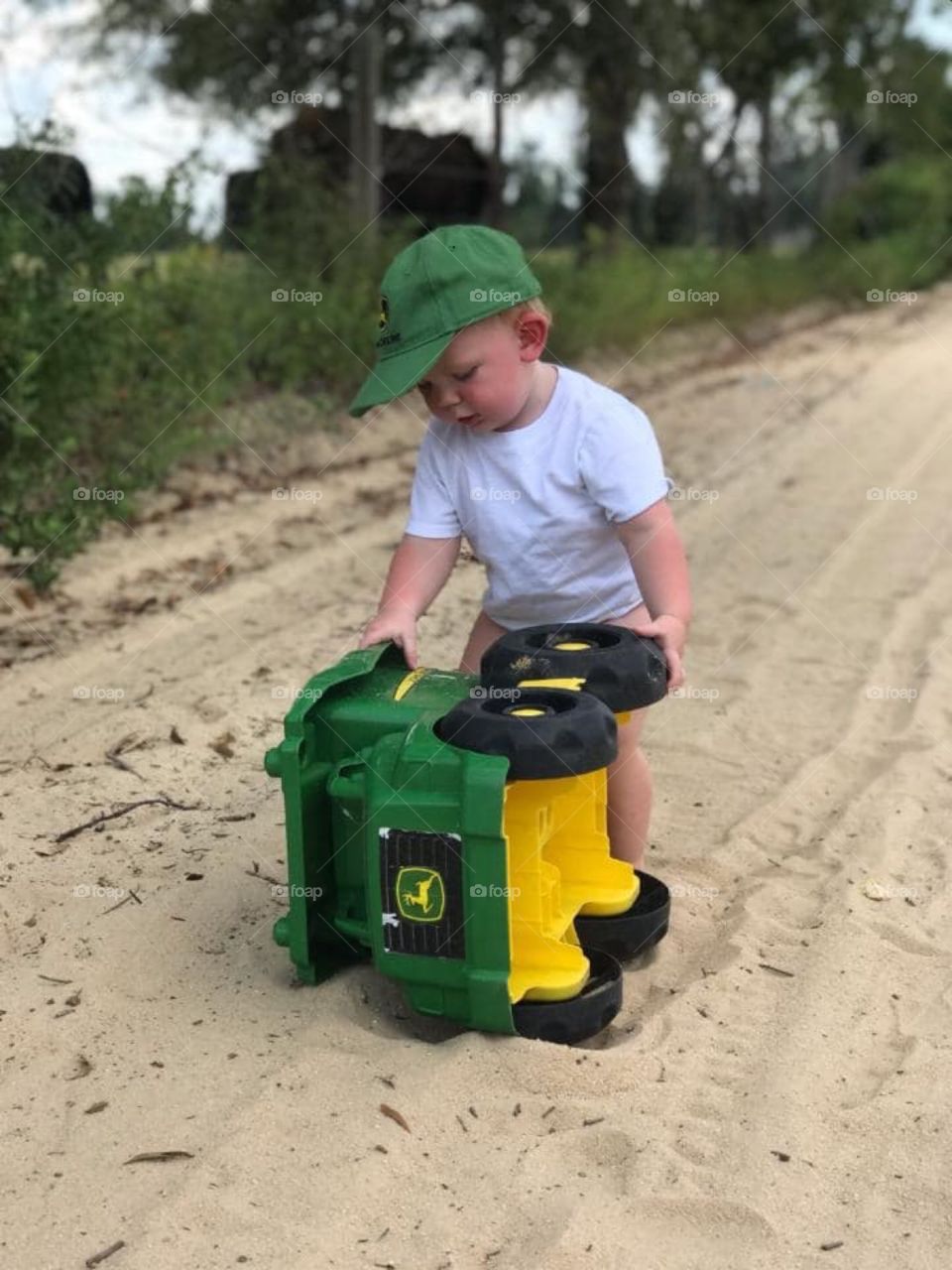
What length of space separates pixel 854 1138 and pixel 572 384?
1418 mm

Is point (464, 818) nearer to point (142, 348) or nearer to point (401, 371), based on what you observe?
point (401, 371)

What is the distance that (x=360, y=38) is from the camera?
8688 mm

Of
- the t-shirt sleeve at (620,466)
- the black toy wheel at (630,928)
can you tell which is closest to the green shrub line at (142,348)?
the t-shirt sleeve at (620,466)

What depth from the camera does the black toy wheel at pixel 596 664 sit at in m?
2.30

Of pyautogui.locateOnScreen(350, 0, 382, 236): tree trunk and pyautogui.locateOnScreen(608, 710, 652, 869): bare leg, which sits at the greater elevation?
pyautogui.locateOnScreen(350, 0, 382, 236): tree trunk

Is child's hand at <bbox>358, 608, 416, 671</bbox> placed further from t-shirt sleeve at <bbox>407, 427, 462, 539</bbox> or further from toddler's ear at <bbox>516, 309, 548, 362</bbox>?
toddler's ear at <bbox>516, 309, 548, 362</bbox>

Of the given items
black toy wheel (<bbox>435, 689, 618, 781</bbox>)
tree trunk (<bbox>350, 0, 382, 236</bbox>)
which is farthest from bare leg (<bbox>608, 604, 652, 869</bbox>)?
tree trunk (<bbox>350, 0, 382, 236</bbox>)

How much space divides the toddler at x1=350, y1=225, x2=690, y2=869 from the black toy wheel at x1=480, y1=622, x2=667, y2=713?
0.36 ft

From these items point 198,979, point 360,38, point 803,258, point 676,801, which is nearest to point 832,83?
point 803,258

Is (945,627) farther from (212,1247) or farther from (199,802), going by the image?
(212,1247)

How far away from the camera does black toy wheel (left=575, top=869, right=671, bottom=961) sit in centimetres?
257

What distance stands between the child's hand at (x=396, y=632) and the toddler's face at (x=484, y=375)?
379 millimetres

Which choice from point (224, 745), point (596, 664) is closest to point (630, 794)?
point (596, 664)

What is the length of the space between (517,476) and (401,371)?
375 mm
